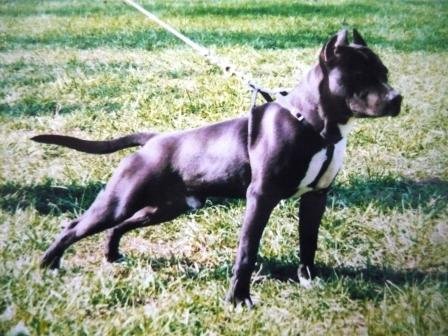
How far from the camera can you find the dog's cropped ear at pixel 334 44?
67.2 inches

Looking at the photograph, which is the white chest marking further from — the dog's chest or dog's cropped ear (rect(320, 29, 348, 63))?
dog's cropped ear (rect(320, 29, 348, 63))

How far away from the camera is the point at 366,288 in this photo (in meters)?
1.97

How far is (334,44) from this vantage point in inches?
67.7

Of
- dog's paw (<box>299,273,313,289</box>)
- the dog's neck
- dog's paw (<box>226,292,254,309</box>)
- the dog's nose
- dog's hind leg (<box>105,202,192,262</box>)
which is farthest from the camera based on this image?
dog's hind leg (<box>105,202,192,262</box>)

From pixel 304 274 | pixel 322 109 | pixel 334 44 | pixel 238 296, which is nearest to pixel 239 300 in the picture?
pixel 238 296

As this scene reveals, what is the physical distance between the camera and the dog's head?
1.68 m

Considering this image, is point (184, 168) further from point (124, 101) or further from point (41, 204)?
point (124, 101)

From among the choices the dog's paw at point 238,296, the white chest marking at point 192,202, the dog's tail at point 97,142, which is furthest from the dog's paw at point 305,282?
the dog's tail at point 97,142

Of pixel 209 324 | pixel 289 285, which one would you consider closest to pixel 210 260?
pixel 289 285

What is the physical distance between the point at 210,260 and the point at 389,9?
9.22 feet

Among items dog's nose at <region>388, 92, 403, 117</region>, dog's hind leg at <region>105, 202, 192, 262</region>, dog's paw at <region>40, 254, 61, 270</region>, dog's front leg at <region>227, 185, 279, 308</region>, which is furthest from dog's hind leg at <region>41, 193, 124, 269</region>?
dog's nose at <region>388, 92, 403, 117</region>

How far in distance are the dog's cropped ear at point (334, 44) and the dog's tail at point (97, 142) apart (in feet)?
2.65

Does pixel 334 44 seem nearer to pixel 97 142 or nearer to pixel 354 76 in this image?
pixel 354 76

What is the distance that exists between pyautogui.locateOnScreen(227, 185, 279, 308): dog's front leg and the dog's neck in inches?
11.6
